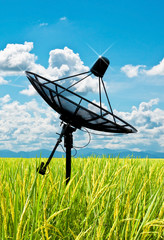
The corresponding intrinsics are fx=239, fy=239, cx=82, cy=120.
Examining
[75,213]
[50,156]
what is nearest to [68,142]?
[50,156]

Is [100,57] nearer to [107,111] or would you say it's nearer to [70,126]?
[107,111]

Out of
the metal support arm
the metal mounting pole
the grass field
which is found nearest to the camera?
the grass field

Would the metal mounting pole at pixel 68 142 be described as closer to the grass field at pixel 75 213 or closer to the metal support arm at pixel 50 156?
the metal support arm at pixel 50 156

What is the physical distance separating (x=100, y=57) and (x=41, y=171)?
1.91 m

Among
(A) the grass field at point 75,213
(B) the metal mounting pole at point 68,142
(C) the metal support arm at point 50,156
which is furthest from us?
(B) the metal mounting pole at point 68,142

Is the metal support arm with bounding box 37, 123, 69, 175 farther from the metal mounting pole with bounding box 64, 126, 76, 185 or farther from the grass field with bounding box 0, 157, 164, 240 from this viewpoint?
the grass field with bounding box 0, 157, 164, 240

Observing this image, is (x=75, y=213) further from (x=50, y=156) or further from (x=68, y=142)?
(x=68, y=142)

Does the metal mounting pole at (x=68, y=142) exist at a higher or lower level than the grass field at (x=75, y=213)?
higher

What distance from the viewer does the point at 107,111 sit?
3.48m

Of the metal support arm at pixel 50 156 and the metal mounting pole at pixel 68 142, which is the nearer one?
the metal support arm at pixel 50 156

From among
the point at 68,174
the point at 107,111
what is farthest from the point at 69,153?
the point at 107,111

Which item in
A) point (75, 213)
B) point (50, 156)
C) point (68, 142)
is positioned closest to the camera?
point (75, 213)

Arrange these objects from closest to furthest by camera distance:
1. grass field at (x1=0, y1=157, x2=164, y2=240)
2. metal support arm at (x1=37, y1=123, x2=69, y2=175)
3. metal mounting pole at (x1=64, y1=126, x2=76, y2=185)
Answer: grass field at (x1=0, y1=157, x2=164, y2=240) → metal support arm at (x1=37, y1=123, x2=69, y2=175) → metal mounting pole at (x1=64, y1=126, x2=76, y2=185)

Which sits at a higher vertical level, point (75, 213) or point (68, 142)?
point (68, 142)
